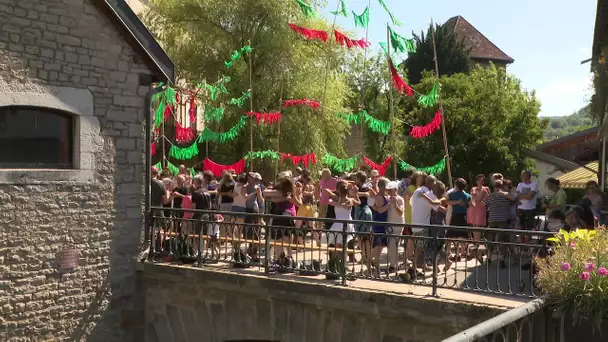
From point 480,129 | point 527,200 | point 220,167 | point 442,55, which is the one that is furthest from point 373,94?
point 527,200

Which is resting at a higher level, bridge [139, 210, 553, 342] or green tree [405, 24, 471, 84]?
green tree [405, 24, 471, 84]

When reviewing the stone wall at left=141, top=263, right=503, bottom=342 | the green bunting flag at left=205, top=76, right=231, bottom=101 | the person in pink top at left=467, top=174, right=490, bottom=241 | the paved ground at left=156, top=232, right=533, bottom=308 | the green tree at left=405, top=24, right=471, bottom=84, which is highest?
the green tree at left=405, top=24, right=471, bottom=84

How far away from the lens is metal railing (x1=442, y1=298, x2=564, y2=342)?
12.7ft

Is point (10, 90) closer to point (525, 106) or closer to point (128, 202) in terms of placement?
point (128, 202)

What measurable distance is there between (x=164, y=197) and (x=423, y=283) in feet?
18.0

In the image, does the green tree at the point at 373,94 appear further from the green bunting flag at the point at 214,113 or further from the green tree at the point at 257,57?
the green bunting flag at the point at 214,113

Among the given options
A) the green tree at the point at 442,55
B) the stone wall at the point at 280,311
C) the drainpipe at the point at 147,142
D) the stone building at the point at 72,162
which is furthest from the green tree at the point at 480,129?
the stone wall at the point at 280,311

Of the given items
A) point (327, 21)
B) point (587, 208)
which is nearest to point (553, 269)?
point (587, 208)

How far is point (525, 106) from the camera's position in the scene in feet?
114

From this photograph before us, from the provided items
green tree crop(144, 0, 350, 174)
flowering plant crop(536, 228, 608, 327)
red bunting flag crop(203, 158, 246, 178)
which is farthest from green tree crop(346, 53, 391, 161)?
flowering plant crop(536, 228, 608, 327)

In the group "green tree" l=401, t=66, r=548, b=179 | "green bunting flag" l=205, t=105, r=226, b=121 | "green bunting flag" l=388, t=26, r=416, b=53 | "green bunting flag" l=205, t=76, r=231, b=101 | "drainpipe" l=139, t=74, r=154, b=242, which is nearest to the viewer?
"drainpipe" l=139, t=74, r=154, b=242

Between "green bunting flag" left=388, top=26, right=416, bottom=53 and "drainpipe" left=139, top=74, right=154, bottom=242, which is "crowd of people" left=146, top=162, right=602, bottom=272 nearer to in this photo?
"drainpipe" left=139, top=74, right=154, bottom=242

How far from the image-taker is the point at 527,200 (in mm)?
10781

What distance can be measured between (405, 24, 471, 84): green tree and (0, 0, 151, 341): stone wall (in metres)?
36.1
